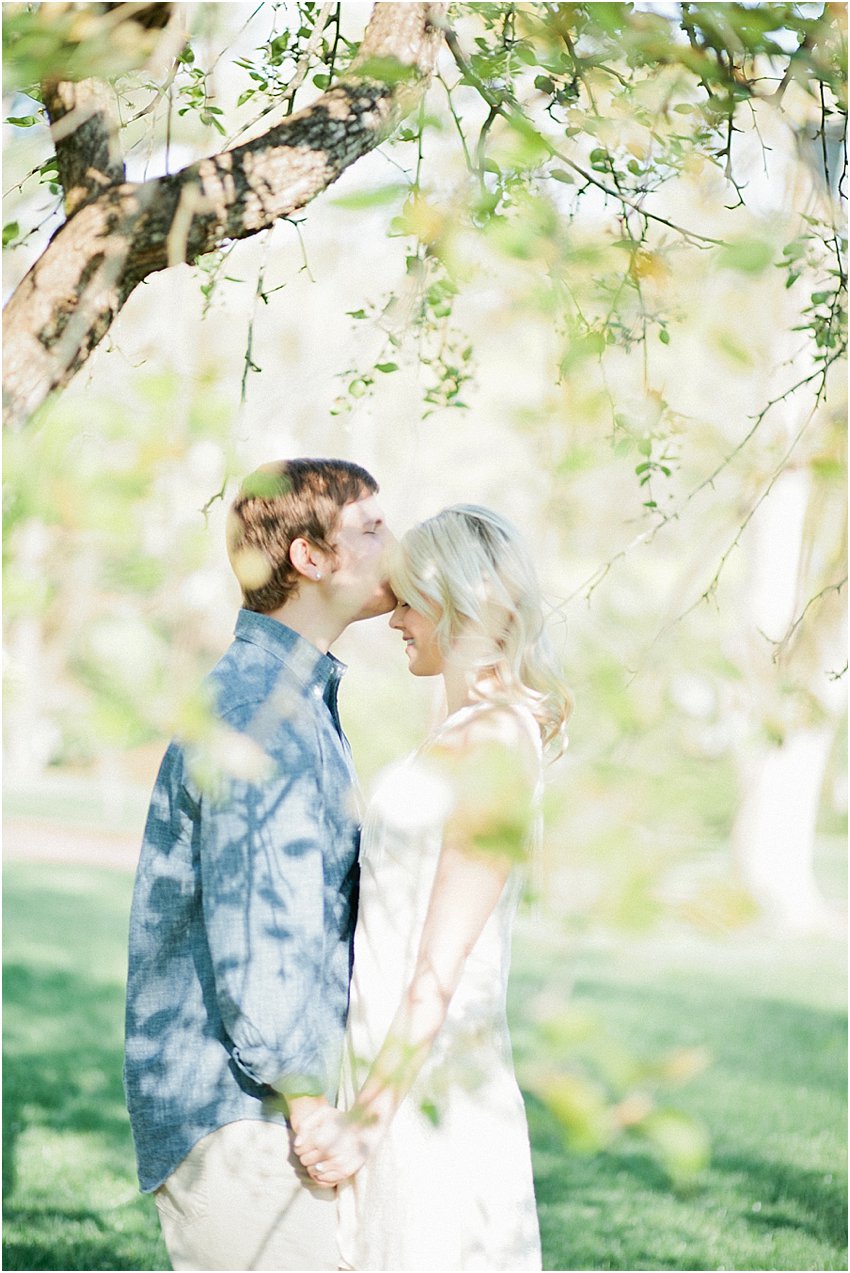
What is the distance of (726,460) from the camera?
174 cm

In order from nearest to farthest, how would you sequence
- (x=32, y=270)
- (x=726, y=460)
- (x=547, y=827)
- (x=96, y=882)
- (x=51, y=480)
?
(x=51, y=480) → (x=547, y=827) → (x=32, y=270) → (x=726, y=460) → (x=96, y=882)

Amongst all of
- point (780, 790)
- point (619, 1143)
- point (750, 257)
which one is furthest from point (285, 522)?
point (780, 790)

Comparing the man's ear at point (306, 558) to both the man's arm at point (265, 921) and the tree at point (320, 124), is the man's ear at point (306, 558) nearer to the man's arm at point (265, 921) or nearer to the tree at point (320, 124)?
the man's arm at point (265, 921)

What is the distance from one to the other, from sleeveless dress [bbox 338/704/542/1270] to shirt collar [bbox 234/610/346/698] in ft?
0.81

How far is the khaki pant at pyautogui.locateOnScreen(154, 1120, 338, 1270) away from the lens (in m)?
1.87

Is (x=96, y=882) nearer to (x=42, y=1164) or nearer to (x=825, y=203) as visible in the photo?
(x=42, y=1164)

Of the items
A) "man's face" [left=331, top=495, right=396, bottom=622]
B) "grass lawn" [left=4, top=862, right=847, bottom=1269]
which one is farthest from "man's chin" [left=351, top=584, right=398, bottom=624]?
"grass lawn" [left=4, top=862, right=847, bottom=1269]

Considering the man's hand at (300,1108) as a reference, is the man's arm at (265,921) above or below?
above

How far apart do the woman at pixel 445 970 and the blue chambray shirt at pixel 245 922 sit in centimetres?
8

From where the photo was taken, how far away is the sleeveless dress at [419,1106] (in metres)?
1.93

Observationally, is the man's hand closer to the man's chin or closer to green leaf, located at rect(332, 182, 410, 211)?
the man's chin

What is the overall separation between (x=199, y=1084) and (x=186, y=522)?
1.29 metres

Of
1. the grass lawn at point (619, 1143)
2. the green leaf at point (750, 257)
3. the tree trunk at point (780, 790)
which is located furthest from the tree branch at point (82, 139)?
the tree trunk at point (780, 790)

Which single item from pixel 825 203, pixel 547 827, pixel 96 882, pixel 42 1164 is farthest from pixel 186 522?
pixel 96 882
